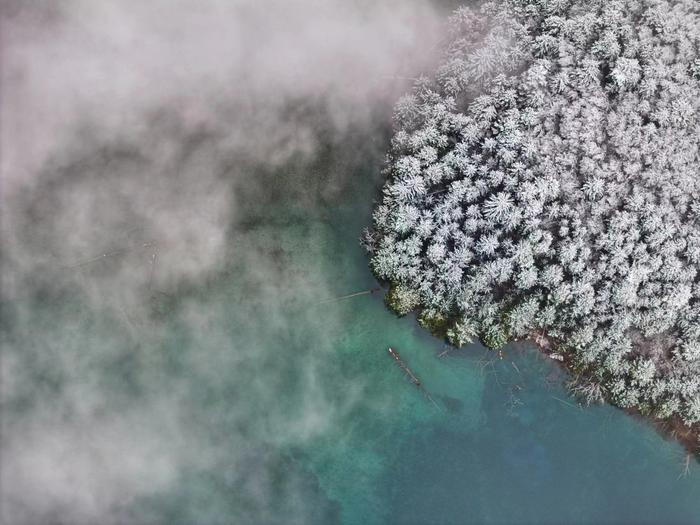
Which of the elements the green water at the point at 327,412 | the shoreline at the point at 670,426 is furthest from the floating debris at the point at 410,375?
the shoreline at the point at 670,426

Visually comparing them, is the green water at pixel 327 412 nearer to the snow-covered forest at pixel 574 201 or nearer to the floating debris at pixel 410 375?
the floating debris at pixel 410 375

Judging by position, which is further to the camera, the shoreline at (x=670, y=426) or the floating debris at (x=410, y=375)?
the floating debris at (x=410, y=375)

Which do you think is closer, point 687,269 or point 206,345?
point 687,269

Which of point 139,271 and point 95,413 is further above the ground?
point 139,271

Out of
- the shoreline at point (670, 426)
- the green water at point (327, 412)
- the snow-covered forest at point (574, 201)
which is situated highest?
the snow-covered forest at point (574, 201)

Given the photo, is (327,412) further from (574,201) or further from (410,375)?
(574,201)

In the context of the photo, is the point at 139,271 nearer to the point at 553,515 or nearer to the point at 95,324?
the point at 95,324

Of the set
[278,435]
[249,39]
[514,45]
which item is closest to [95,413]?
[278,435]
